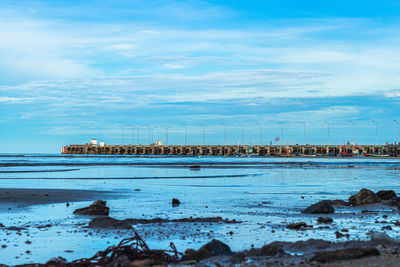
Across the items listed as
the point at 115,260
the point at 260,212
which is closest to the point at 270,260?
the point at 115,260

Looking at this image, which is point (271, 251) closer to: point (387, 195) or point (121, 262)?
point (121, 262)

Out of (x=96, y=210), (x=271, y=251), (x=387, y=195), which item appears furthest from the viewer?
(x=387, y=195)

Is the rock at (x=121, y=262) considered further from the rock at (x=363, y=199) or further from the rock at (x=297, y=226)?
the rock at (x=363, y=199)

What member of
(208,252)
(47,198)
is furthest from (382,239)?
(47,198)

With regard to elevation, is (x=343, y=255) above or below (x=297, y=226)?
above

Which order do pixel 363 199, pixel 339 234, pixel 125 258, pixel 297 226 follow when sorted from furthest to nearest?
1. pixel 363 199
2. pixel 297 226
3. pixel 339 234
4. pixel 125 258

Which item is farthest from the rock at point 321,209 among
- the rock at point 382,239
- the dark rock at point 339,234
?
the rock at point 382,239

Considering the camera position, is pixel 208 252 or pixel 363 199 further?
pixel 363 199

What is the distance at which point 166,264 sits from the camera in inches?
333

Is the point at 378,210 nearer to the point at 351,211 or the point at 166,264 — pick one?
the point at 351,211

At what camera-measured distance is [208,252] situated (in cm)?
919

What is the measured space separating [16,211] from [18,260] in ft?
26.3

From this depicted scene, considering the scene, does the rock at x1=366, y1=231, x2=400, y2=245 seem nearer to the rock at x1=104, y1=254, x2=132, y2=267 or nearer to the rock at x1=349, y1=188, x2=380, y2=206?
the rock at x1=104, y1=254, x2=132, y2=267

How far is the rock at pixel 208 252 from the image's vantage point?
909cm
